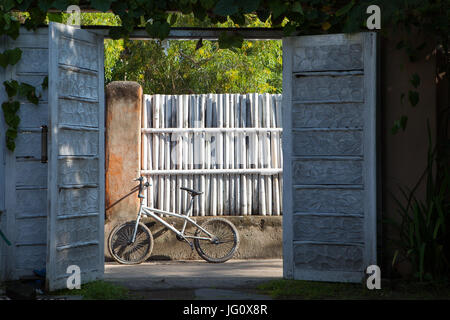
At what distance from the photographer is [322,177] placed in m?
5.48

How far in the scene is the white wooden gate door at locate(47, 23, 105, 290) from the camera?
201 inches

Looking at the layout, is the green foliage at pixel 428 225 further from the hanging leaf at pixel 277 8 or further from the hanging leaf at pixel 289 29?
the hanging leaf at pixel 277 8

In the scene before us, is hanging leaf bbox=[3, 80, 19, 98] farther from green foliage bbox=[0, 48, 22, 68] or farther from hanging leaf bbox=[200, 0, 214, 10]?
hanging leaf bbox=[200, 0, 214, 10]

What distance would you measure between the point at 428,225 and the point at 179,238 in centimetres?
372

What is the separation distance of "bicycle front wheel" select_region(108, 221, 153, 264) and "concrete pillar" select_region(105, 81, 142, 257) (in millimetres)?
199

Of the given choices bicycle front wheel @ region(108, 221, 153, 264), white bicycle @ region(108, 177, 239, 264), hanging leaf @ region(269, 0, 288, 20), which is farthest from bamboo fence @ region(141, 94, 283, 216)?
hanging leaf @ region(269, 0, 288, 20)

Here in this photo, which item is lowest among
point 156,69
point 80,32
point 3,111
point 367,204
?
point 367,204

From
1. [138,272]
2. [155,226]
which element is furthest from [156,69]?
[138,272]

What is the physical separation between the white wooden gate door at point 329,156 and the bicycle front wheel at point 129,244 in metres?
3.00

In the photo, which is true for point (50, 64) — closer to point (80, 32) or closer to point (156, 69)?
point (80, 32)

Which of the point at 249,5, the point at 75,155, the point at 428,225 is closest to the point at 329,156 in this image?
the point at 428,225

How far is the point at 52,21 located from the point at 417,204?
3284 mm

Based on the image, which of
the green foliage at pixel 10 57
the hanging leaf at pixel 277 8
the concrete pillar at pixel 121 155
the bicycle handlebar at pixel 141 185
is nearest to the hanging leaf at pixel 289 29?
the hanging leaf at pixel 277 8

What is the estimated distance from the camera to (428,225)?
524cm
